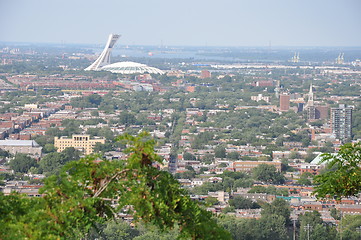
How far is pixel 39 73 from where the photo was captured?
4636 inches

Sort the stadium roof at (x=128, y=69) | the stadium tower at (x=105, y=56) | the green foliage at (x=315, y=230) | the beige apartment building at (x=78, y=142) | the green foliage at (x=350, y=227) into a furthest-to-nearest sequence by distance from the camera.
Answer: the stadium tower at (x=105, y=56) < the stadium roof at (x=128, y=69) < the beige apartment building at (x=78, y=142) < the green foliage at (x=350, y=227) < the green foliage at (x=315, y=230)

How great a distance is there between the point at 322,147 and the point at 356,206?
69.0 feet

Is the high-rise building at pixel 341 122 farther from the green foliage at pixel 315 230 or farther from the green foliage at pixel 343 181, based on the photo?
the green foliage at pixel 343 181

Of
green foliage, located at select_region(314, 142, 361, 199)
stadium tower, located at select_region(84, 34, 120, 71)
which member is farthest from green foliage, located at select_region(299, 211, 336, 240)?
stadium tower, located at select_region(84, 34, 120, 71)

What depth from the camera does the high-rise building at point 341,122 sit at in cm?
6225

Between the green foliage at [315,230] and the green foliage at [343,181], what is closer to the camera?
the green foliage at [343,181]

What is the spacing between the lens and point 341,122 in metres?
63.8

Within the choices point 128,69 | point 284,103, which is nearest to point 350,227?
point 284,103

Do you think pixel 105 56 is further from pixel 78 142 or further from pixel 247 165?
pixel 247 165

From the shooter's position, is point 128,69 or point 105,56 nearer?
point 128,69

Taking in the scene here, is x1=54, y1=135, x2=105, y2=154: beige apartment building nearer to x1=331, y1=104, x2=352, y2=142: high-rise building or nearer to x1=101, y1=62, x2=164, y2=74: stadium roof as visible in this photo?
x1=331, y1=104, x2=352, y2=142: high-rise building

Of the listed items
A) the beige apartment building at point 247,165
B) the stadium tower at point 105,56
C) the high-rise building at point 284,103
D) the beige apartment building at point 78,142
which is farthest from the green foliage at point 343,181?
the stadium tower at point 105,56

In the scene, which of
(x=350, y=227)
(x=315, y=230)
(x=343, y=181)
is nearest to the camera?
(x=343, y=181)

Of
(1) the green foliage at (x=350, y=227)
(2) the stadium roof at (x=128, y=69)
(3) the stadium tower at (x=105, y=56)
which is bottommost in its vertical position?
(2) the stadium roof at (x=128, y=69)
